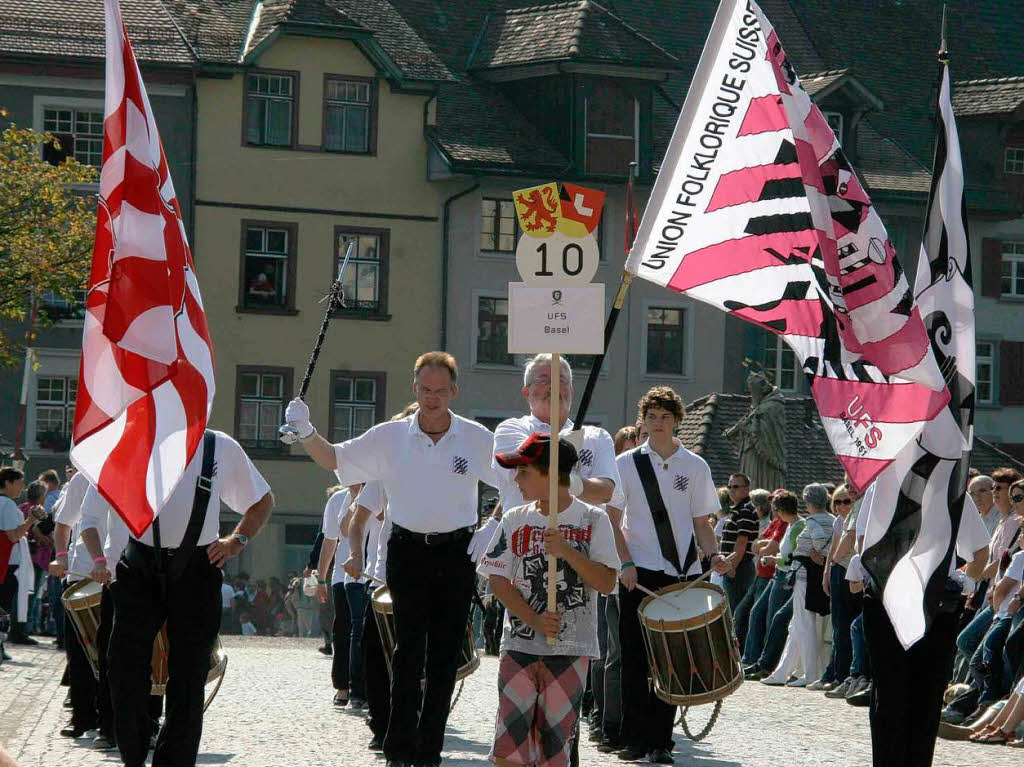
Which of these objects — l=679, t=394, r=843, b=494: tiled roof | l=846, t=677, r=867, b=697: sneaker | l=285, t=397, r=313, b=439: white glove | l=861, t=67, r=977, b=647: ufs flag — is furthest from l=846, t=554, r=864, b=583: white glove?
l=679, t=394, r=843, b=494: tiled roof

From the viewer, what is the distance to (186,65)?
45.3 m

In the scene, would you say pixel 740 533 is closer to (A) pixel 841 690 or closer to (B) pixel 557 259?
(A) pixel 841 690

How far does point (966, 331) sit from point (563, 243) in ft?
6.32

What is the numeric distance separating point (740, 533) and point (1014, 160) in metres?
39.0

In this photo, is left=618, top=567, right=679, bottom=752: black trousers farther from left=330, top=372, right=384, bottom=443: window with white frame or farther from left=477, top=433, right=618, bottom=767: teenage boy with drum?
left=330, top=372, right=384, bottom=443: window with white frame

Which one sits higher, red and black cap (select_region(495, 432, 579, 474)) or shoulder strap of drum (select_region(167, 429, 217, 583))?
red and black cap (select_region(495, 432, 579, 474))

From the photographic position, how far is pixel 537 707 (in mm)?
9094

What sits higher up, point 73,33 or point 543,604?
point 73,33

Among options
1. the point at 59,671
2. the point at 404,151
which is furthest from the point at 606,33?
the point at 59,671

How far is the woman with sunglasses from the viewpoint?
18134 mm

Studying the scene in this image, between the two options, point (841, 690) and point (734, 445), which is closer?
point (841, 690)

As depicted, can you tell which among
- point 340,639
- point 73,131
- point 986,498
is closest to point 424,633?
point 340,639

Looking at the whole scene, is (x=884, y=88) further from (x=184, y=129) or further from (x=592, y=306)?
(x=592, y=306)

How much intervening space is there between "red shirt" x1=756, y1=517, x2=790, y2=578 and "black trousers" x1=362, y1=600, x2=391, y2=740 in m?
8.17
